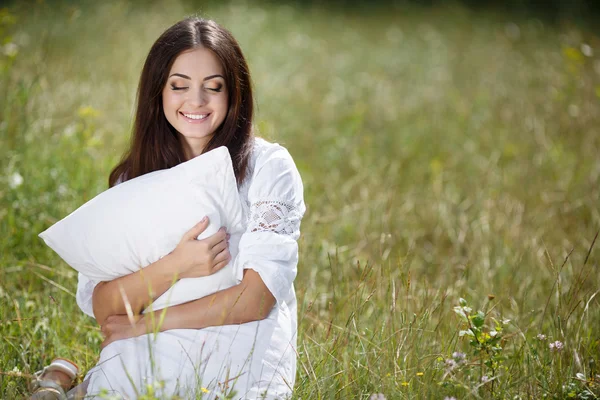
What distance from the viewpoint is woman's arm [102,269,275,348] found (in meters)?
1.70

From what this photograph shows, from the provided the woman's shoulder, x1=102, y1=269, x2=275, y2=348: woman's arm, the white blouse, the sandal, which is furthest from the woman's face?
the sandal

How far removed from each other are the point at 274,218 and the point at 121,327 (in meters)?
0.52

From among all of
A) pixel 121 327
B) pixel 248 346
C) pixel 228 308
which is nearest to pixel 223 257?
pixel 228 308

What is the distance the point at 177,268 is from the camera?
5.72 ft

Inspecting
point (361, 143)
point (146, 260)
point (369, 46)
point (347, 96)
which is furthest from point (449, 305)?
point (369, 46)

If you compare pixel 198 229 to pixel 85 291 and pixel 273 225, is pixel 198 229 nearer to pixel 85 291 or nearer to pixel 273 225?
pixel 273 225

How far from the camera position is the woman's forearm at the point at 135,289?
5.79 ft

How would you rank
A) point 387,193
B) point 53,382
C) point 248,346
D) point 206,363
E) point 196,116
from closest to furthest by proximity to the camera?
point 206,363, point 248,346, point 53,382, point 196,116, point 387,193

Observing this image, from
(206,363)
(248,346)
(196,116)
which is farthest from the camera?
(196,116)

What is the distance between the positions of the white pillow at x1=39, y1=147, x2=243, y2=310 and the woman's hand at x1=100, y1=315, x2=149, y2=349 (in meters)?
0.06

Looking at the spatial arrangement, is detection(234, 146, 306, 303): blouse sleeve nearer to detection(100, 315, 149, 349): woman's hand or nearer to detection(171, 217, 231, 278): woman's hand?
detection(171, 217, 231, 278): woman's hand

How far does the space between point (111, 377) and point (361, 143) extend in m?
3.43

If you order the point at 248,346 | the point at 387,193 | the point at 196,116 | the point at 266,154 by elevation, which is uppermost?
the point at 196,116

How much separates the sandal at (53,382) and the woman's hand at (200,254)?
1.44 ft
